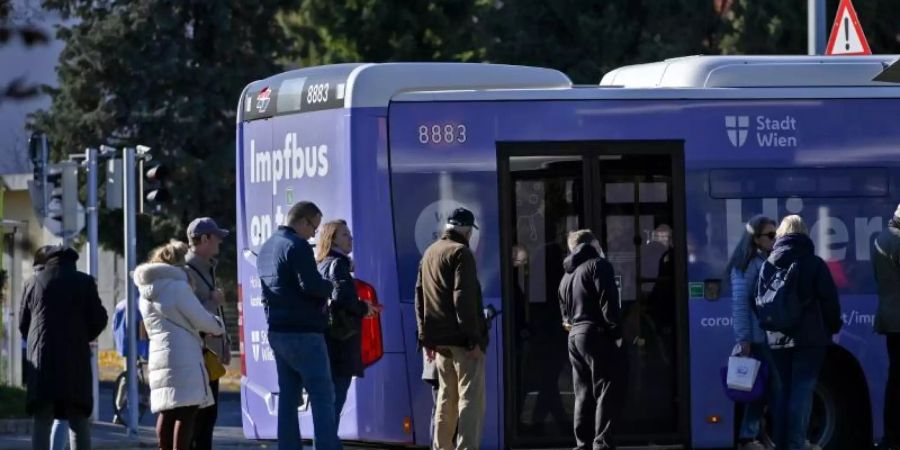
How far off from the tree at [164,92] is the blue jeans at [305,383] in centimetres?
1827

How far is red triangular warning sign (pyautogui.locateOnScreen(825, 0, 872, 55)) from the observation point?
1708 cm

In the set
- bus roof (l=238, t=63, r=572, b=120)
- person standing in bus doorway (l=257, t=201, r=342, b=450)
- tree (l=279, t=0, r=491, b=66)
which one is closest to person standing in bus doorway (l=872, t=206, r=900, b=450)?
bus roof (l=238, t=63, r=572, b=120)

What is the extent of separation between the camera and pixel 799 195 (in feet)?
43.0

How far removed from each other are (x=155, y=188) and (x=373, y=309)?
307 inches

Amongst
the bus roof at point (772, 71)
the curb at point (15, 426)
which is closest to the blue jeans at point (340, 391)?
the bus roof at point (772, 71)

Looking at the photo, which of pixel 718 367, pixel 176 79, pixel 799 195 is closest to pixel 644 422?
pixel 718 367

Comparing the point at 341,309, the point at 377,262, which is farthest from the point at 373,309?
the point at 377,262

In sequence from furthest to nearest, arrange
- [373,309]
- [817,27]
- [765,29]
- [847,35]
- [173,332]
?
[765,29] → [817,27] → [847,35] → [373,309] → [173,332]

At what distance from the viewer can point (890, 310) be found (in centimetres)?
1238

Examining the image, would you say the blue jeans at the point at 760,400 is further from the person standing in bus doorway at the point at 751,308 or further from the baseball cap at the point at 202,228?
the baseball cap at the point at 202,228

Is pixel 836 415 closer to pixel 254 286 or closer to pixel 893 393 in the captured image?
pixel 893 393

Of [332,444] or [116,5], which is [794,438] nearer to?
[332,444]

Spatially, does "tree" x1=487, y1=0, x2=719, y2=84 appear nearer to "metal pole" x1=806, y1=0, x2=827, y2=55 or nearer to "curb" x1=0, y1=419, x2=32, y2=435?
"metal pole" x1=806, y1=0, x2=827, y2=55

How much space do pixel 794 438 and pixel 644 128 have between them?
7.77 ft
